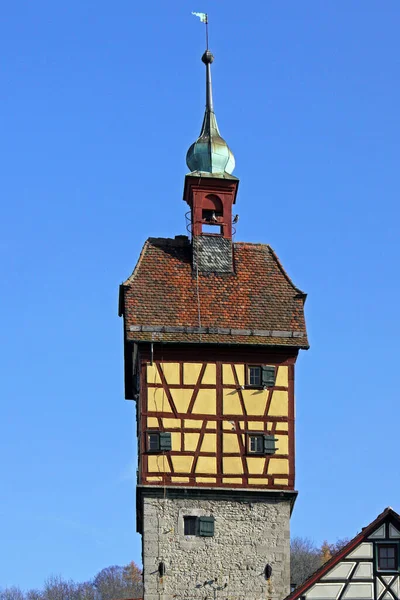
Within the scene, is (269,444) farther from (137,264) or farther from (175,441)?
(137,264)

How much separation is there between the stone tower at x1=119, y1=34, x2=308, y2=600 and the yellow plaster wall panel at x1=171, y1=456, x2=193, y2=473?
0.12 feet

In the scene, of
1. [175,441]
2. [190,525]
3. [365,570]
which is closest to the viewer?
[365,570]

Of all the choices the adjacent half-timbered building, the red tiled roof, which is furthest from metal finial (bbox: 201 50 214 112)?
the adjacent half-timbered building

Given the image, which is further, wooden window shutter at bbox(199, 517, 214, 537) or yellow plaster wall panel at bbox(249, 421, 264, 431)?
yellow plaster wall panel at bbox(249, 421, 264, 431)

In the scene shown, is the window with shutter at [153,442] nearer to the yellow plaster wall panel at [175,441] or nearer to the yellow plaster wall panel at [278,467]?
the yellow plaster wall panel at [175,441]

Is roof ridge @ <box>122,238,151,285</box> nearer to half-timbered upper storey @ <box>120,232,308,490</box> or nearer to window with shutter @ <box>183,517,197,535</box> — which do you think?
half-timbered upper storey @ <box>120,232,308,490</box>

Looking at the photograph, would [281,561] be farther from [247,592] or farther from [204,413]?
[204,413]

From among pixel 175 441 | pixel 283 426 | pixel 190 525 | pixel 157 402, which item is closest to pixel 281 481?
pixel 283 426

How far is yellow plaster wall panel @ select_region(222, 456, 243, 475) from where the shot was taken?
1634 inches

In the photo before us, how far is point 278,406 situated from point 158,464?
3465mm

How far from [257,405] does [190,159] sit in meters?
7.79

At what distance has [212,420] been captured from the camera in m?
41.8

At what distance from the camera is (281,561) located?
40.9 m

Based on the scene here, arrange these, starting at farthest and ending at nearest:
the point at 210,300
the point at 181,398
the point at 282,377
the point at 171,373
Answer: the point at 210,300
the point at 282,377
the point at 171,373
the point at 181,398
